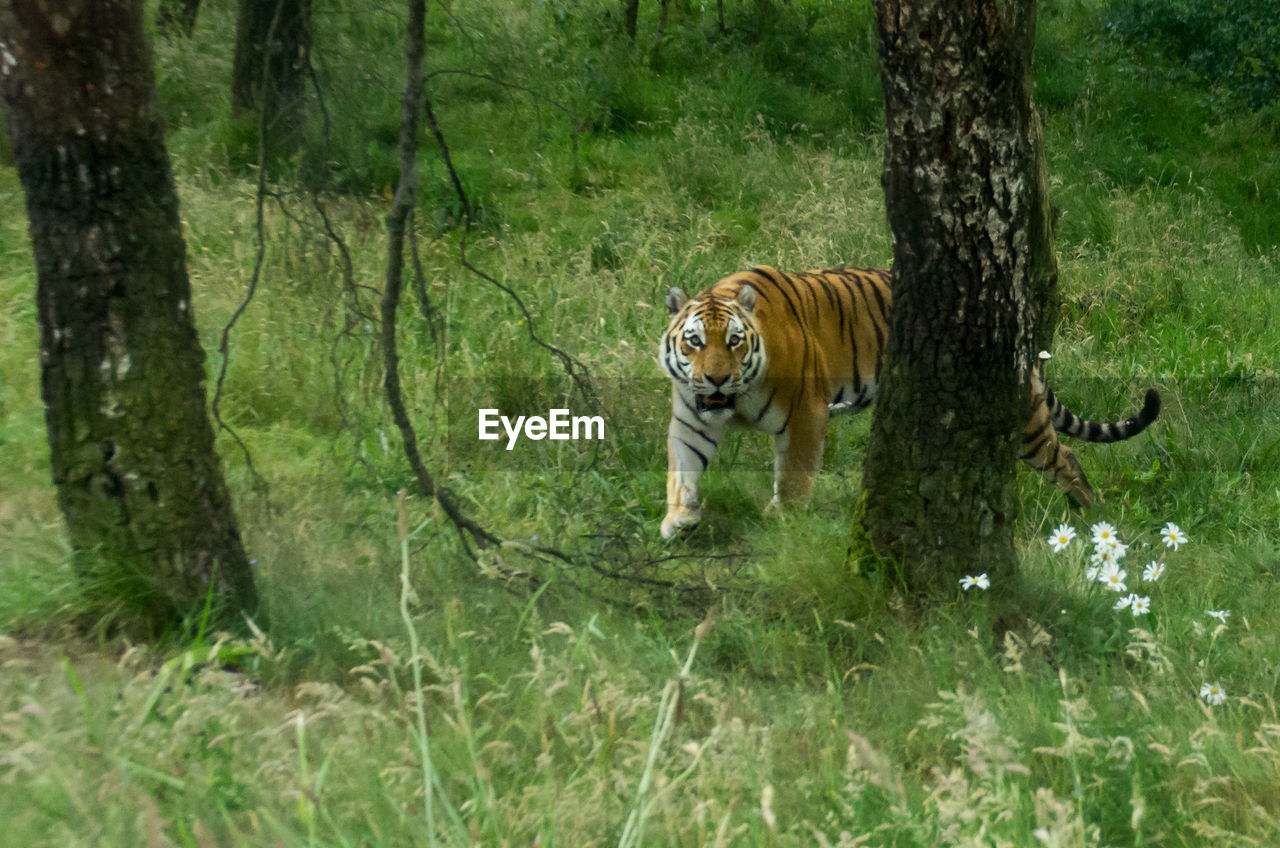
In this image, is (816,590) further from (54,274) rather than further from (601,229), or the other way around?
(601,229)

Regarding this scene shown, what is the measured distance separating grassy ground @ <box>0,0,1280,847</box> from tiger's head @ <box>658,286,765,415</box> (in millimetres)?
567

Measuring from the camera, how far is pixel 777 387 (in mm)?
4906

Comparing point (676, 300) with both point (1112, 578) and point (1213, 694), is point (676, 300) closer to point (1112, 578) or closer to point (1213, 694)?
point (1112, 578)

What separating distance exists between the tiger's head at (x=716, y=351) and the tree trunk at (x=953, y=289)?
975 millimetres

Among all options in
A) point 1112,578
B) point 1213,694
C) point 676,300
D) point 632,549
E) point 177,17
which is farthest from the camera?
point 177,17

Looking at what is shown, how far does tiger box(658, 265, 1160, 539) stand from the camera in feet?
15.5

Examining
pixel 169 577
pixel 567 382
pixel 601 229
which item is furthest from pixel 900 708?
pixel 601 229

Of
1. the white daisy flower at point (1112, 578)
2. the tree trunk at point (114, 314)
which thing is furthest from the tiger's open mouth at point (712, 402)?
the tree trunk at point (114, 314)

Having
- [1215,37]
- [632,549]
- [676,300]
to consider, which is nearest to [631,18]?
[1215,37]

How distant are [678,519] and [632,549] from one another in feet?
1.13

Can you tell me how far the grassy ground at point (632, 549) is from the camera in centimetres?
231

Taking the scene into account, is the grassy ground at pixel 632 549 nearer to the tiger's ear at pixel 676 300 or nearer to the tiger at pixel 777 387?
the tiger at pixel 777 387

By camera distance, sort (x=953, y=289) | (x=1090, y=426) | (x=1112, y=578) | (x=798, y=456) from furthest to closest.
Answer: (x=1090, y=426) → (x=798, y=456) → (x=1112, y=578) → (x=953, y=289)

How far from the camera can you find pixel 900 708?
10.3 ft
